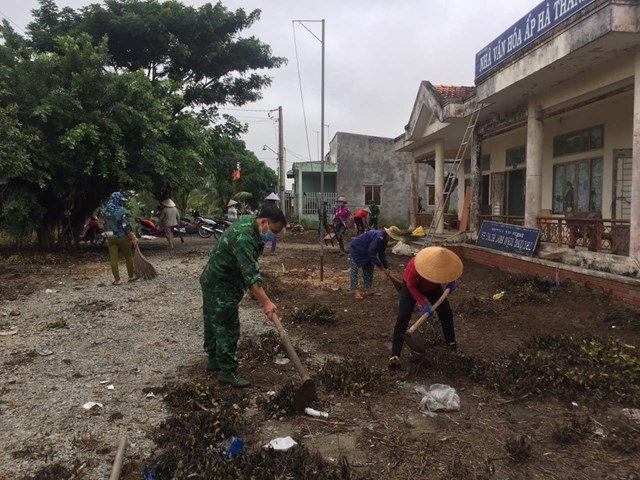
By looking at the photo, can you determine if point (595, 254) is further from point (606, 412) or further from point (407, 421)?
point (407, 421)

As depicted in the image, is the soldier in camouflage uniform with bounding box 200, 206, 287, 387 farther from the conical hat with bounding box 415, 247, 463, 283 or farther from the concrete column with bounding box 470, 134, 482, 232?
the concrete column with bounding box 470, 134, 482, 232

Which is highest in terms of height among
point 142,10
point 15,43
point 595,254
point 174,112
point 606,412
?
point 142,10

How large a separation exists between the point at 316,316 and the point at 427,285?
1.97 m

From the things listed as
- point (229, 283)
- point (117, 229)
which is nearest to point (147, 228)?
point (117, 229)

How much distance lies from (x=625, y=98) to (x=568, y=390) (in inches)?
288

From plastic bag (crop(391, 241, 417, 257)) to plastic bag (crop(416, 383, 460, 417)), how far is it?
9788mm

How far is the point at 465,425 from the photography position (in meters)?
3.29

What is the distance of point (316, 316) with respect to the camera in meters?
6.02

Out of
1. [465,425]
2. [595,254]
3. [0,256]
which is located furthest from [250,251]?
[0,256]

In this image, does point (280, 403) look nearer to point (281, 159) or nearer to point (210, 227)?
point (210, 227)

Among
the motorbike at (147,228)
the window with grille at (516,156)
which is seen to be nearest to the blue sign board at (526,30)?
the window with grille at (516,156)

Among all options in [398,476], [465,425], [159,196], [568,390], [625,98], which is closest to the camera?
[398,476]

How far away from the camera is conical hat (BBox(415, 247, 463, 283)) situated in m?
4.14

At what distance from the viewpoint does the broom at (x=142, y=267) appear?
28.3 feet
